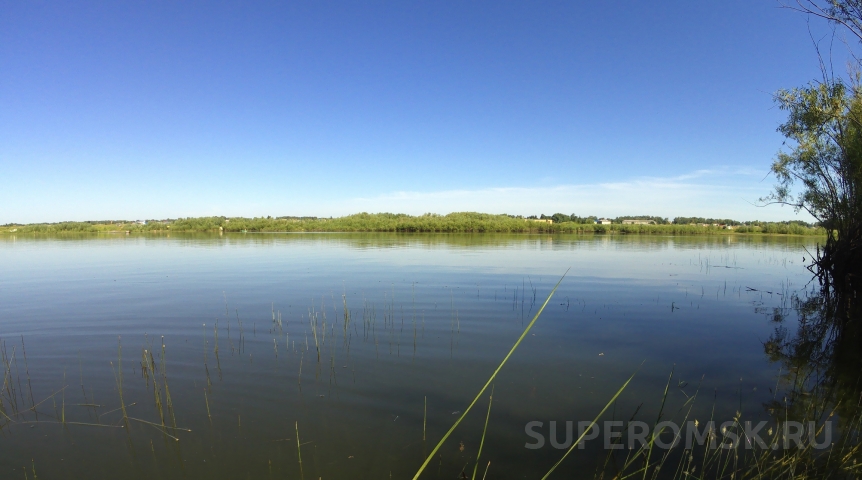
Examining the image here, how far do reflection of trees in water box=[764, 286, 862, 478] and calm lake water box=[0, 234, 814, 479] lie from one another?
0.36 meters

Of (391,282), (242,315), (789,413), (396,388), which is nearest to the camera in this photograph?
(789,413)

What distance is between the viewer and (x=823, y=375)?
716 centimetres

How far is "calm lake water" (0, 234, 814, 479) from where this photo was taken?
4.63 metres

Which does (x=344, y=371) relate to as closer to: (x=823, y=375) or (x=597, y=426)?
(x=597, y=426)

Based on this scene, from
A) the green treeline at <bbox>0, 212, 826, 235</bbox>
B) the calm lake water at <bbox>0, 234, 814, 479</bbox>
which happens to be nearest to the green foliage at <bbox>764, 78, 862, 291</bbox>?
the calm lake water at <bbox>0, 234, 814, 479</bbox>

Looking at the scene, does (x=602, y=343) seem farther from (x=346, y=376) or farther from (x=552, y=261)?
(x=552, y=261)

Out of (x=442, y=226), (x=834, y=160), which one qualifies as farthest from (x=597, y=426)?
(x=442, y=226)

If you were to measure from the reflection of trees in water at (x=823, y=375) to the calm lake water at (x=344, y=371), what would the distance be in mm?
359

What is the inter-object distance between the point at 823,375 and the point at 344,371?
776cm

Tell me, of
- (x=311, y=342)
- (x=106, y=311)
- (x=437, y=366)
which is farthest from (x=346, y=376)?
(x=106, y=311)

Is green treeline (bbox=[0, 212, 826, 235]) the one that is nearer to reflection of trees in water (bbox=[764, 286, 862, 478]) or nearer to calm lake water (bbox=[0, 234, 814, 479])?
calm lake water (bbox=[0, 234, 814, 479])

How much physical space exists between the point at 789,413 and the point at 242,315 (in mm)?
10733

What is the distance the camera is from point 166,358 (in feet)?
24.8

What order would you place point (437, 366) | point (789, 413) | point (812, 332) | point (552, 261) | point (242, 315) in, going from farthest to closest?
point (552, 261) < point (242, 315) < point (812, 332) < point (437, 366) < point (789, 413)
